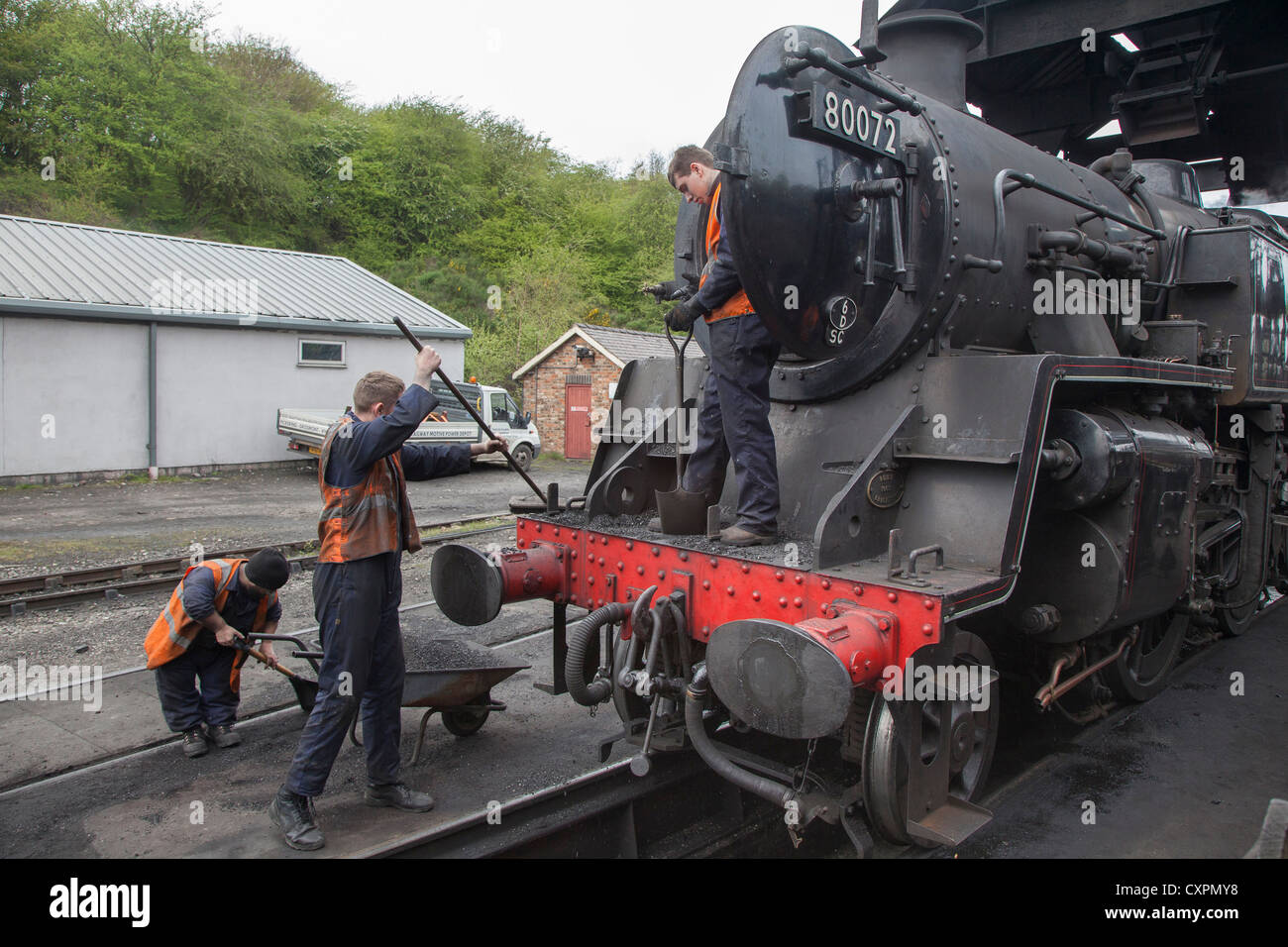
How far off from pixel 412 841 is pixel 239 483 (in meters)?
14.0

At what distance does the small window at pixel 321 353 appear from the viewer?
701 inches

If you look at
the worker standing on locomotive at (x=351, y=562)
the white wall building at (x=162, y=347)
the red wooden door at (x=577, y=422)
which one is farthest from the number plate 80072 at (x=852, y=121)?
the red wooden door at (x=577, y=422)

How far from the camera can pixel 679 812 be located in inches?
148

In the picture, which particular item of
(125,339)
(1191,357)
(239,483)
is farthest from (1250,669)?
(125,339)

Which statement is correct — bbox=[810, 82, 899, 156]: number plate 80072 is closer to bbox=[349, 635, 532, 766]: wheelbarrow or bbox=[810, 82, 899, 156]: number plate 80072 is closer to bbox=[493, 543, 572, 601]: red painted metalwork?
bbox=[493, 543, 572, 601]: red painted metalwork

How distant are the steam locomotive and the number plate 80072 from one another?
12 mm

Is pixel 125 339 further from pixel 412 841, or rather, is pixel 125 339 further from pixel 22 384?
pixel 412 841

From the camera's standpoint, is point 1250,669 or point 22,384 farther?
point 22,384

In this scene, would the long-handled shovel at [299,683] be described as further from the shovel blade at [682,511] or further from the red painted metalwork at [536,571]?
the shovel blade at [682,511]

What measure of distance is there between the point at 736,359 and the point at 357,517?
1613 millimetres

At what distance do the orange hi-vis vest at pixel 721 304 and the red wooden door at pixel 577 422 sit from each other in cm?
1869

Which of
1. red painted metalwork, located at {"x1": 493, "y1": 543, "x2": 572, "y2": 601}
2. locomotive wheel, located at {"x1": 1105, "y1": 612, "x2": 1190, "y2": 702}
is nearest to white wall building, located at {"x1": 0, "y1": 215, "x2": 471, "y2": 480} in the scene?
red painted metalwork, located at {"x1": 493, "y1": 543, "x2": 572, "y2": 601}

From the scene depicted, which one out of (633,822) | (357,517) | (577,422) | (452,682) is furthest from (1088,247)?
(577,422)
